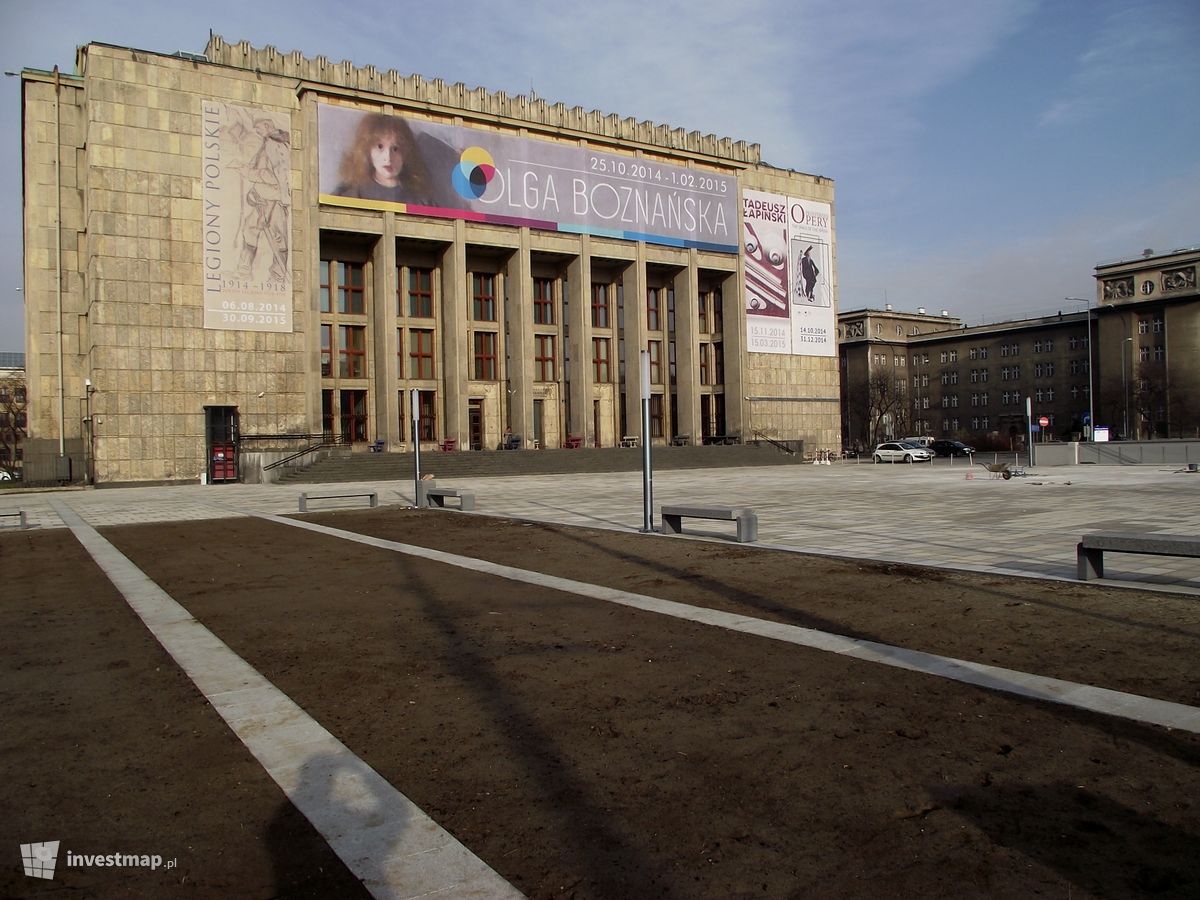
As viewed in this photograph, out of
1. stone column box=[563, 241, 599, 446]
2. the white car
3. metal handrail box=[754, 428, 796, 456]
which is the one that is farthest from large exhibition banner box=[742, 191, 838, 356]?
stone column box=[563, 241, 599, 446]

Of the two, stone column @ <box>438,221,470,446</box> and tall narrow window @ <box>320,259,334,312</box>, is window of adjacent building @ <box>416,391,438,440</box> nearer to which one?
stone column @ <box>438,221,470,446</box>

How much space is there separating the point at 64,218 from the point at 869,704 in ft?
185

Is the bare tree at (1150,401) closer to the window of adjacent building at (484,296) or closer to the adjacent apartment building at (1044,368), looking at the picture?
the adjacent apartment building at (1044,368)

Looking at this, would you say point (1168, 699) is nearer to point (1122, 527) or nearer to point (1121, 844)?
point (1121, 844)

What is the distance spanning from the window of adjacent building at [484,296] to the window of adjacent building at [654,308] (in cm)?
1326

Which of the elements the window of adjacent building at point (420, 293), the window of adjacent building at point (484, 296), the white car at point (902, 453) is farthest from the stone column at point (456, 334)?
the white car at point (902, 453)

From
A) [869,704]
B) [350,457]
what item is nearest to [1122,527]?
[869,704]

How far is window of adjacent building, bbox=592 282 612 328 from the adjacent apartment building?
3905cm

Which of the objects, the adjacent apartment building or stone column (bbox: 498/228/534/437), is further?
the adjacent apartment building

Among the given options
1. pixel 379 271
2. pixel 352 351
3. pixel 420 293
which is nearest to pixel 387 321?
pixel 379 271

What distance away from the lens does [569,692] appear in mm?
5645

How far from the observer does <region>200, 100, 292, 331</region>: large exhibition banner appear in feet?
148

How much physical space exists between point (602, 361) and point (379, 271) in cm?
1857

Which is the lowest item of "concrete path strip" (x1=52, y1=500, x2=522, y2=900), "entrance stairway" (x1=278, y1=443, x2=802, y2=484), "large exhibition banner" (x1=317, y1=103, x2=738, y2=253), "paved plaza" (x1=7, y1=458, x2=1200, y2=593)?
"concrete path strip" (x1=52, y1=500, x2=522, y2=900)
